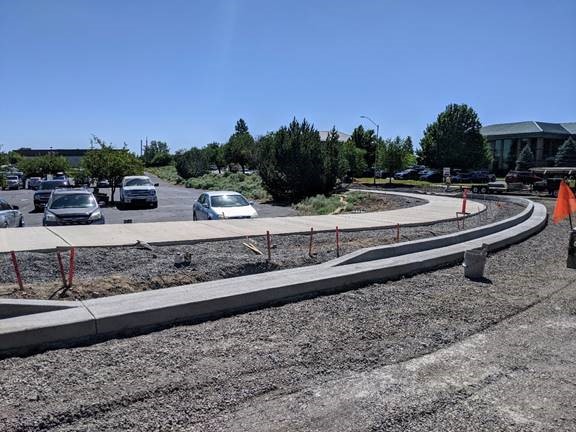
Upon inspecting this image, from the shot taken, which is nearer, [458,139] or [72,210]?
[72,210]

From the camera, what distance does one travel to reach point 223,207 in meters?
16.6

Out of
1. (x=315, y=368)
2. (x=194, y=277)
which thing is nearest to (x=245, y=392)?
(x=315, y=368)

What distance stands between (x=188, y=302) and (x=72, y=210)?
1024cm

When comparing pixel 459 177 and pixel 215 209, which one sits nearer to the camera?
pixel 215 209

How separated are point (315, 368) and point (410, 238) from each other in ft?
28.0

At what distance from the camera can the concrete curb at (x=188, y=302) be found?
5.21 metres

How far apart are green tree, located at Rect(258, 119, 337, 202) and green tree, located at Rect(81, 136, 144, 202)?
31.3 feet

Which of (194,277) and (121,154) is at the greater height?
(121,154)

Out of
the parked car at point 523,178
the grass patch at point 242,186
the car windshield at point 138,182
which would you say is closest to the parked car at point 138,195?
the car windshield at point 138,182

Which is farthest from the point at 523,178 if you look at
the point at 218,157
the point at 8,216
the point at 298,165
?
the point at 218,157

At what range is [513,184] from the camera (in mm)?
40438

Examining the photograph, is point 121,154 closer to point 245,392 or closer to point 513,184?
point 513,184

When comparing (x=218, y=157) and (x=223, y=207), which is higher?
(x=218, y=157)

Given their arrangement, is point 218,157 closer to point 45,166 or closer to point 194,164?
point 194,164
